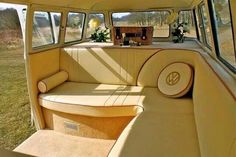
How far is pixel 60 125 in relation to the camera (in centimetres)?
291

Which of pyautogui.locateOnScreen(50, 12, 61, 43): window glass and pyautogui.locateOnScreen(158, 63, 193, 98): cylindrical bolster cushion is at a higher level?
pyautogui.locateOnScreen(50, 12, 61, 43): window glass

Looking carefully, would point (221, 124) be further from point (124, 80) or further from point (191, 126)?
point (124, 80)

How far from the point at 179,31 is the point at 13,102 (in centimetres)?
308

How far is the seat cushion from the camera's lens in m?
2.57

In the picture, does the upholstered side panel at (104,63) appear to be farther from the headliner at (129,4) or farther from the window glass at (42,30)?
the headliner at (129,4)

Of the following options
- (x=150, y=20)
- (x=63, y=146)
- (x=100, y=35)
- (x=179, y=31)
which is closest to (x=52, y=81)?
(x=63, y=146)

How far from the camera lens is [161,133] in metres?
1.91

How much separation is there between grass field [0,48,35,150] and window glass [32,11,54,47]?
0.31 m

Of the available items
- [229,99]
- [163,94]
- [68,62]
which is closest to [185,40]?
[163,94]

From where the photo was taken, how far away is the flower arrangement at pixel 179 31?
159 inches

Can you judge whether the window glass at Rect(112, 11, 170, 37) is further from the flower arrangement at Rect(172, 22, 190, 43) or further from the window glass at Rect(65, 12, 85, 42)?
the window glass at Rect(65, 12, 85, 42)

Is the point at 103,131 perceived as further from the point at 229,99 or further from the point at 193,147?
the point at 229,99

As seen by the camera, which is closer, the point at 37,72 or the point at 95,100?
the point at 95,100

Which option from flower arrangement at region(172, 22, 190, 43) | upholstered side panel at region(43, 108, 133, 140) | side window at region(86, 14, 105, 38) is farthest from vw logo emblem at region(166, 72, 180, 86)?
side window at region(86, 14, 105, 38)
